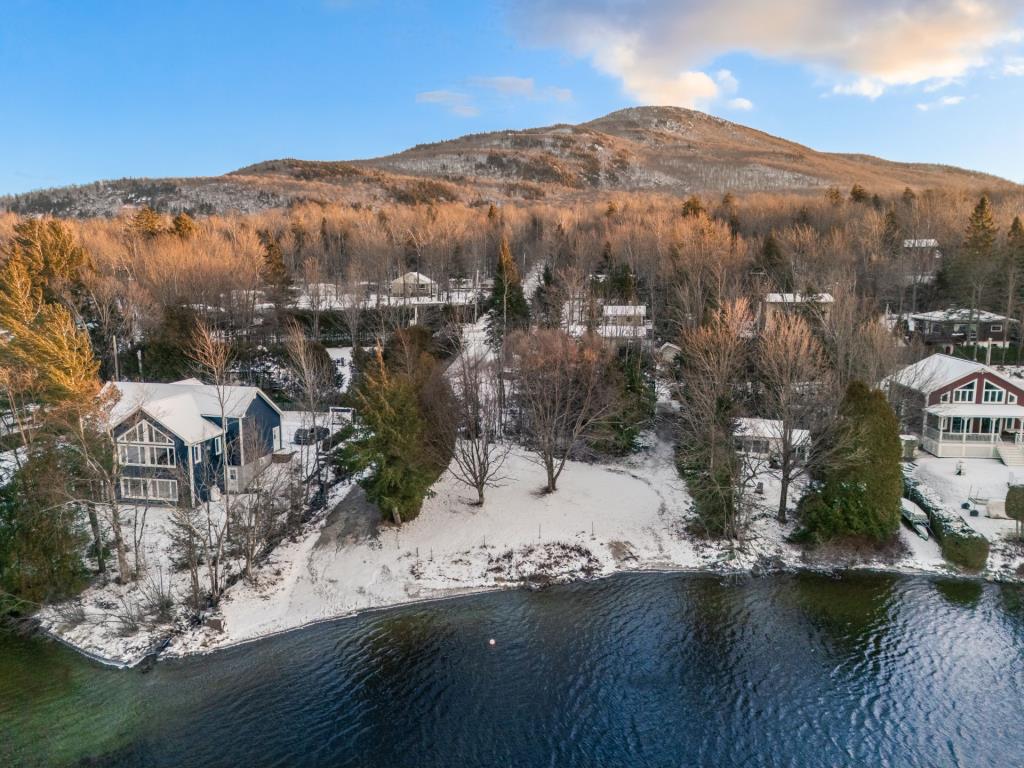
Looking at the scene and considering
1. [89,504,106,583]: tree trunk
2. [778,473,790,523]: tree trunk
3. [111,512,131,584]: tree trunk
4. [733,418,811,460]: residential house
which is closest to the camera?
[111,512,131,584]: tree trunk

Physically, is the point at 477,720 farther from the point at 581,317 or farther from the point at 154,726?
the point at 581,317

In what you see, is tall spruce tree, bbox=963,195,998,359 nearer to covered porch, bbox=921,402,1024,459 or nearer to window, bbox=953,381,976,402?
window, bbox=953,381,976,402

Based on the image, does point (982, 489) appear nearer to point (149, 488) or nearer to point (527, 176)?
point (149, 488)

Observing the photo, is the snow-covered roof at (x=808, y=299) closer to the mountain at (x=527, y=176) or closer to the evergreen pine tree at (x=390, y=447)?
the evergreen pine tree at (x=390, y=447)

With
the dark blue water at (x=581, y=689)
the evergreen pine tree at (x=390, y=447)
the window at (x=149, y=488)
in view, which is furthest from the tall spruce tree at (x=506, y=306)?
the dark blue water at (x=581, y=689)

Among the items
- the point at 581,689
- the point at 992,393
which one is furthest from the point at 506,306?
the point at 581,689

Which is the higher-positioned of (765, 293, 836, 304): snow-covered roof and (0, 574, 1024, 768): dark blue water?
(765, 293, 836, 304): snow-covered roof

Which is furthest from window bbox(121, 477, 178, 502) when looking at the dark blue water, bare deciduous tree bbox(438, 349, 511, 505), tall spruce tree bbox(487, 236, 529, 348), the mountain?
the mountain

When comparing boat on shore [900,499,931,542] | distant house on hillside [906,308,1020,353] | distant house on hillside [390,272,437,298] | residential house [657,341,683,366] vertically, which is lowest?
boat on shore [900,499,931,542]
